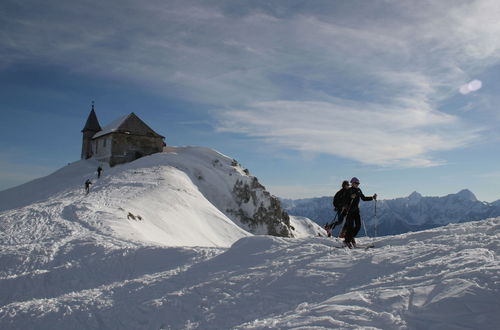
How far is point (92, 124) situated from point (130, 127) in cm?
1220

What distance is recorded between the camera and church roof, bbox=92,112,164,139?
5544cm

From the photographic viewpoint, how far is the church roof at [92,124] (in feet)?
209

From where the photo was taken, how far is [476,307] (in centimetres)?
648

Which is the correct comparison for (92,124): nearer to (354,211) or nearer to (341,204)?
(341,204)

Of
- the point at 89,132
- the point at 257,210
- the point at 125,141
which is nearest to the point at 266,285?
the point at 257,210

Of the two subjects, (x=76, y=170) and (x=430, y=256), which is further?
(x=76, y=170)

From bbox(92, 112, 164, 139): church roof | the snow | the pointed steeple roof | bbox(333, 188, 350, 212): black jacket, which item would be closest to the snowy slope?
the snow

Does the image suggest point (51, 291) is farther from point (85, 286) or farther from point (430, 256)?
point (430, 256)

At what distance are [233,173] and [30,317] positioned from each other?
4740 cm

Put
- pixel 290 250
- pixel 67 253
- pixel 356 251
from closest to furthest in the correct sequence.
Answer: pixel 356 251, pixel 290 250, pixel 67 253

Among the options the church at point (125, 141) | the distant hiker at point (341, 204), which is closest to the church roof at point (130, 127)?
the church at point (125, 141)

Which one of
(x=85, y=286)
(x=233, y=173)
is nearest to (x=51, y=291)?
(x=85, y=286)

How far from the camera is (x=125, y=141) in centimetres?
5556

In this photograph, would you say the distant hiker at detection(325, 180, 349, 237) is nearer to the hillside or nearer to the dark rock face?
the hillside
